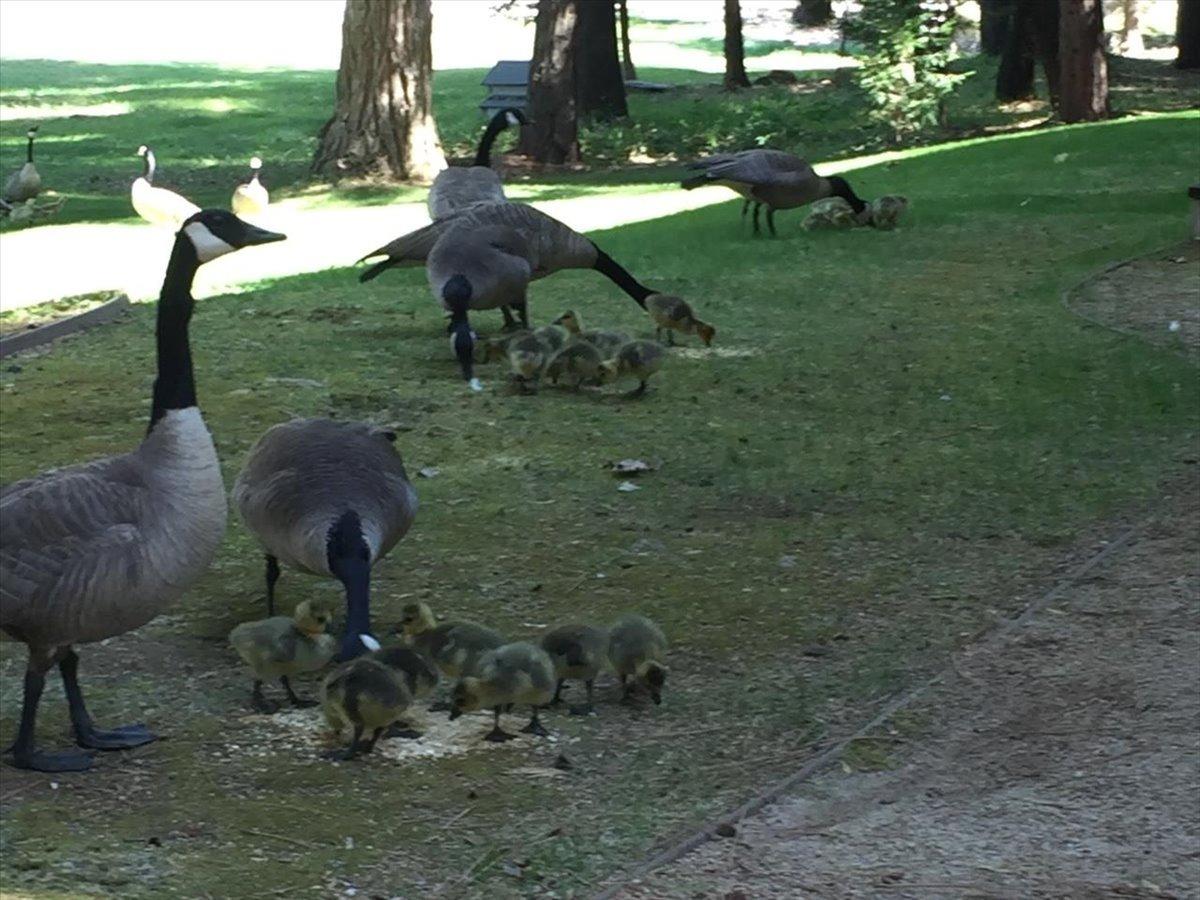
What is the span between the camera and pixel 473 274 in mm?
10719

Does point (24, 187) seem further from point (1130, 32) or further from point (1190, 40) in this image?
point (1130, 32)

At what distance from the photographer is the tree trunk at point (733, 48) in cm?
3312

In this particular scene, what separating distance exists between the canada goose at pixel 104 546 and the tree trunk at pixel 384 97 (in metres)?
15.8

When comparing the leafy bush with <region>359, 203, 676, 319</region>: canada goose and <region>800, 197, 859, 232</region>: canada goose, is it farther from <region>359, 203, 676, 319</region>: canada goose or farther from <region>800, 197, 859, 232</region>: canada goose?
<region>359, 203, 676, 319</region>: canada goose

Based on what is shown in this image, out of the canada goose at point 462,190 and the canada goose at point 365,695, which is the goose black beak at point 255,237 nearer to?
the canada goose at point 365,695

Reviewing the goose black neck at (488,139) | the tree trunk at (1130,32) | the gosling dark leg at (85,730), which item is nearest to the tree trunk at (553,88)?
the goose black neck at (488,139)

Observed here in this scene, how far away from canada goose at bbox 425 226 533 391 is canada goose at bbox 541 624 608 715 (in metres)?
4.84

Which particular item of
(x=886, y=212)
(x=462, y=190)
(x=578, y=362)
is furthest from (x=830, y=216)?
(x=578, y=362)

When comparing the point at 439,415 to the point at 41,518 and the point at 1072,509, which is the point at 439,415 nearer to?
the point at 1072,509

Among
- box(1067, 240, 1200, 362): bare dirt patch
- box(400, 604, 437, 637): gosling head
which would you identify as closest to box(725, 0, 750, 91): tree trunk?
box(1067, 240, 1200, 362): bare dirt patch

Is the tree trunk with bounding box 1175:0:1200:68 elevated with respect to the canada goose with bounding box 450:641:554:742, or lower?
elevated

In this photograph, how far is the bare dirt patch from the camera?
37.6 ft

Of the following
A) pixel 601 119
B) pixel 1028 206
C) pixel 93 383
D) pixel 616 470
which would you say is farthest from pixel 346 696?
pixel 601 119

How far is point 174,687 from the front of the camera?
599cm
